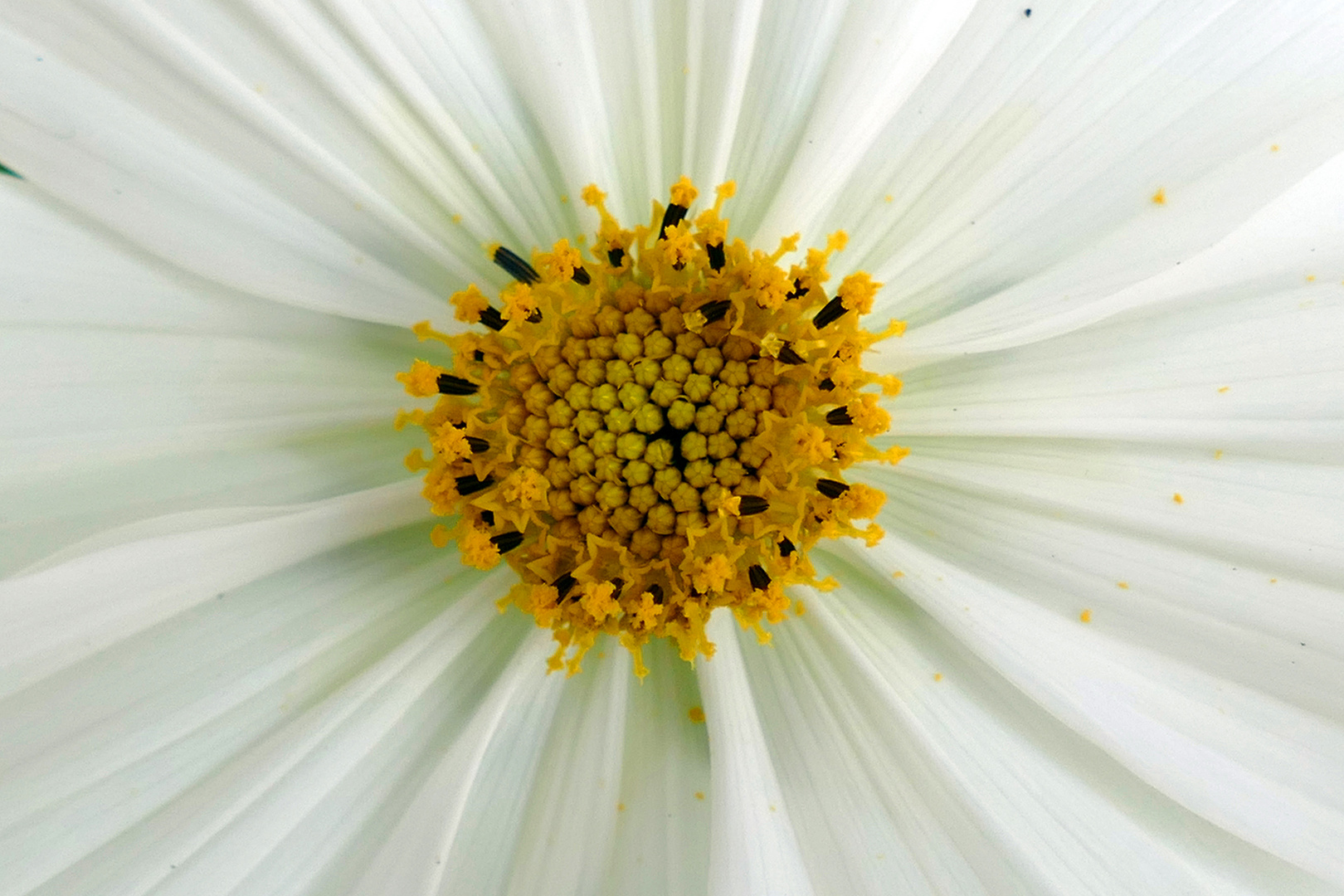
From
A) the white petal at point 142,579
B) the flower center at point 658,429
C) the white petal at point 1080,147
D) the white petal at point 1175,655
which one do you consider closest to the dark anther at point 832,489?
the flower center at point 658,429

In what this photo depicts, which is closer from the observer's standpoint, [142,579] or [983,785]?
[142,579]

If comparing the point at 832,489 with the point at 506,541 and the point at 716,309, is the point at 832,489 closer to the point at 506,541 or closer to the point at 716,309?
the point at 716,309

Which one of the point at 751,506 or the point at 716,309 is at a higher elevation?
the point at 716,309

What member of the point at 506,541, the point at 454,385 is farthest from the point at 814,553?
the point at 454,385

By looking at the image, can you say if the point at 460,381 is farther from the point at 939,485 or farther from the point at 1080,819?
the point at 1080,819

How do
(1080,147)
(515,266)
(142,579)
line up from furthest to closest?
(515,266) < (1080,147) < (142,579)

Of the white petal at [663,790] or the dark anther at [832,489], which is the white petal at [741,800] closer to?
the white petal at [663,790]

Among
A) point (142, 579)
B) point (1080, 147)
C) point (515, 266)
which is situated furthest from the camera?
point (515, 266)
